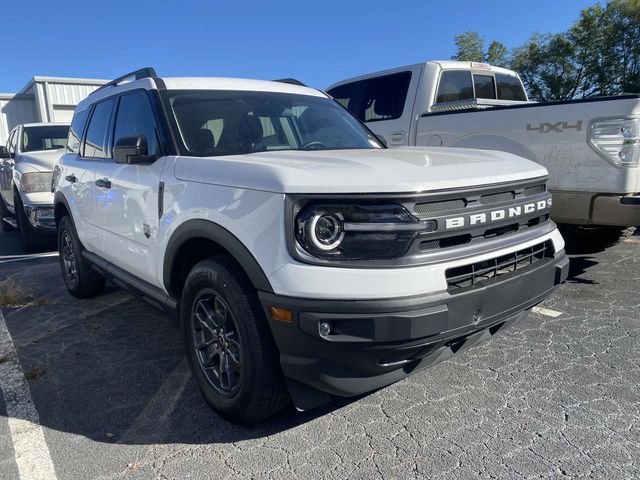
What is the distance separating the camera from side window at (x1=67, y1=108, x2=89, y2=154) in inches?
195

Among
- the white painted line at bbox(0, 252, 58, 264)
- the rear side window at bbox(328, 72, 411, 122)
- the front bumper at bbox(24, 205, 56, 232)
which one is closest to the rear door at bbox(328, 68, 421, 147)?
the rear side window at bbox(328, 72, 411, 122)

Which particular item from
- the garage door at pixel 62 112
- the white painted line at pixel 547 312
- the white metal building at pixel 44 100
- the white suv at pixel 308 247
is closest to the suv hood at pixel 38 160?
the white suv at pixel 308 247

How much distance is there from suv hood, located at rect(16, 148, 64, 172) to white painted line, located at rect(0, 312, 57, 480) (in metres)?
4.18

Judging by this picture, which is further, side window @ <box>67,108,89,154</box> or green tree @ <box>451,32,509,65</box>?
green tree @ <box>451,32,509,65</box>

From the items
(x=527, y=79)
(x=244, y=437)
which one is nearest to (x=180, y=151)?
(x=244, y=437)

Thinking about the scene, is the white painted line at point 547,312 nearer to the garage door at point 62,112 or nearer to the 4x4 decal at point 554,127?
the 4x4 decal at point 554,127

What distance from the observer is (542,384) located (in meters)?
3.05

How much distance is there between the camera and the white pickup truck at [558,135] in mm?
3838

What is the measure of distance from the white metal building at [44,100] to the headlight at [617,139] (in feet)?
75.2

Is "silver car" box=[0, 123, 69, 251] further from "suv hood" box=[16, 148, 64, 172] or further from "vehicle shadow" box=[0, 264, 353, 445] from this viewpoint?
"vehicle shadow" box=[0, 264, 353, 445]

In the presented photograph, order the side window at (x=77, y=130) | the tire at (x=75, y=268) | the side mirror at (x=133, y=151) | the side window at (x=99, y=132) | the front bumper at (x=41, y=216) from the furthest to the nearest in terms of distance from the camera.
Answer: the front bumper at (x=41, y=216)
the side window at (x=77, y=130)
the tire at (x=75, y=268)
the side window at (x=99, y=132)
the side mirror at (x=133, y=151)

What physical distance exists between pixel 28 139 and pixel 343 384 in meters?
8.24

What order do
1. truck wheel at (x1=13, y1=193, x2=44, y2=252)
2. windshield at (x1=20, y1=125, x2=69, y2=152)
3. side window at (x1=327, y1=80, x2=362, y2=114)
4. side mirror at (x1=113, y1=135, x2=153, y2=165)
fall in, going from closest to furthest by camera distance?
1. side mirror at (x1=113, y1=135, x2=153, y2=165)
2. side window at (x1=327, y1=80, x2=362, y2=114)
3. truck wheel at (x1=13, y1=193, x2=44, y2=252)
4. windshield at (x1=20, y1=125, x2=69, y2=152)

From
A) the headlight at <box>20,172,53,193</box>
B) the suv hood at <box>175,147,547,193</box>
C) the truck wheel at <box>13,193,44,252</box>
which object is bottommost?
the truck wheel at <box>13,193,44,252</box>
